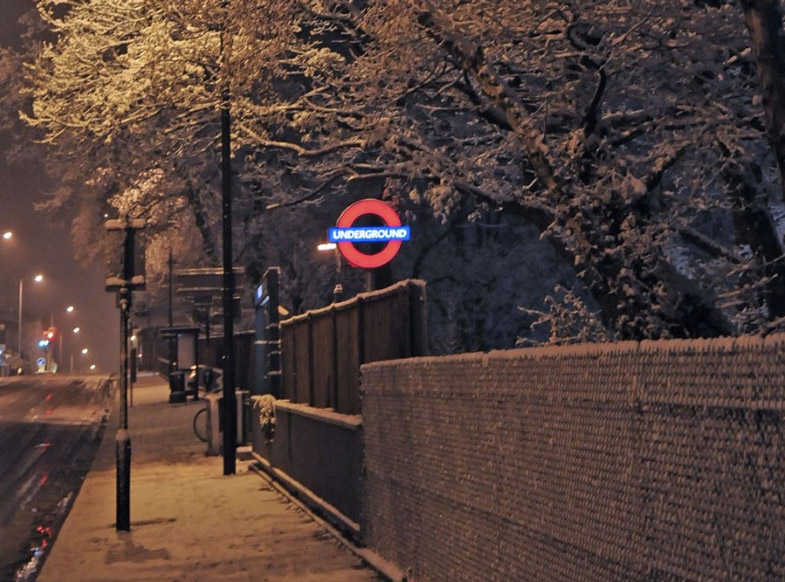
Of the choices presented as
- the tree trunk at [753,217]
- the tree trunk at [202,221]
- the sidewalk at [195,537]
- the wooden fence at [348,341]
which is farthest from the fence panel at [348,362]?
the tree trunk at [202,221]

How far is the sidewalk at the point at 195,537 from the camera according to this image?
936 centimetres

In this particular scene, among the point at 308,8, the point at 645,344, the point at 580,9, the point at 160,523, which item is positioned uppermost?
the point at 308,8

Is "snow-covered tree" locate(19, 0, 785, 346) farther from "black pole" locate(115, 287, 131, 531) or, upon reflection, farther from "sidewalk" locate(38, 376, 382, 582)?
"sidewalk" locate(38, 376, 382, 582)

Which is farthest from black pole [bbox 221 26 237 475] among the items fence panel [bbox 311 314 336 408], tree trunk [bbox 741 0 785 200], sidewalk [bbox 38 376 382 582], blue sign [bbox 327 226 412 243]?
tree trunk [bbox 741 0 785 200]

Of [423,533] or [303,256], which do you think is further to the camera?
[303,256]

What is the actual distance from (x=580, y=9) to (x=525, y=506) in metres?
5.28

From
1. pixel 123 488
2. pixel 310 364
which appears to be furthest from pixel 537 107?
pixel 123 488

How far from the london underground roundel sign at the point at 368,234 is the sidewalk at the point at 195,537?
100 inches

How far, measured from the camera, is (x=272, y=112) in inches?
588

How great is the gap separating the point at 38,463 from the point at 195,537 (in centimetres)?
1043

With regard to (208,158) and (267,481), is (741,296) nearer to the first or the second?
(267,481)

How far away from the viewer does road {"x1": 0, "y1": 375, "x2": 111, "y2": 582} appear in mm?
11719

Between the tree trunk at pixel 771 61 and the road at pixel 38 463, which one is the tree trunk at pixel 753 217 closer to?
the tree trunk at pixel 771 61

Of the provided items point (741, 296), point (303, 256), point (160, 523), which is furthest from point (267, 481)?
point (303, 256)
